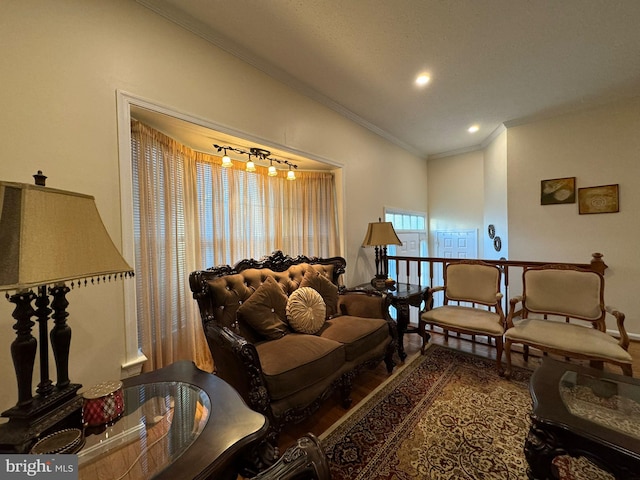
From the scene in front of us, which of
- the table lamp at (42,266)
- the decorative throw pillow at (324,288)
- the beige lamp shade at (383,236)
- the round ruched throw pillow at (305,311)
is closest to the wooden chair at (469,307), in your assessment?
the beige lamp shade at (383,236)

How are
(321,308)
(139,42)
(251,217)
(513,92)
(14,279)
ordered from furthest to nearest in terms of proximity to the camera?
1. (513,92)
2. (251,217)
3. (321,308)
4. (139,42)
5. (14,279)

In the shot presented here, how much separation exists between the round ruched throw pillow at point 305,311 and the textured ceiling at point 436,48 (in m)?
2.13

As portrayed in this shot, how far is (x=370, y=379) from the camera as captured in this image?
2.22 m

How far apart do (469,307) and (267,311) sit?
2.23 metres

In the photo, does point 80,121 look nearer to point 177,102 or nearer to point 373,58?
point 177,102

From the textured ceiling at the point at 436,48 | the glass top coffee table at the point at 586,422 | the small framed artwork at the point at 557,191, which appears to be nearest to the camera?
the glass top coffee table at the point at 586,422

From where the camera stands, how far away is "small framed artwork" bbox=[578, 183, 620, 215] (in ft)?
10.1

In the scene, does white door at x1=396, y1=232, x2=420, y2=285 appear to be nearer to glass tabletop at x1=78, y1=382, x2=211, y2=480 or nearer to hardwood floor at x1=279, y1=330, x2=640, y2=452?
hardwood floor at x1=279, y1=330, x2=640, y2=452

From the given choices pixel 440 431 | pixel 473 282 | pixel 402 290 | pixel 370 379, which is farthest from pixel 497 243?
pixel 440 431

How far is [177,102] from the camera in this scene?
1766 millimetres

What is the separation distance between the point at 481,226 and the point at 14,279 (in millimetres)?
5577

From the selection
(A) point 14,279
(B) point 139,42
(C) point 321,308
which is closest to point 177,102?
(B) point 139,42

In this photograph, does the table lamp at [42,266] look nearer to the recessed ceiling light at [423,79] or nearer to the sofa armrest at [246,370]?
the sofa armrest at [246,370]

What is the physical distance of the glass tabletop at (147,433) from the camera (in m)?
0.72
